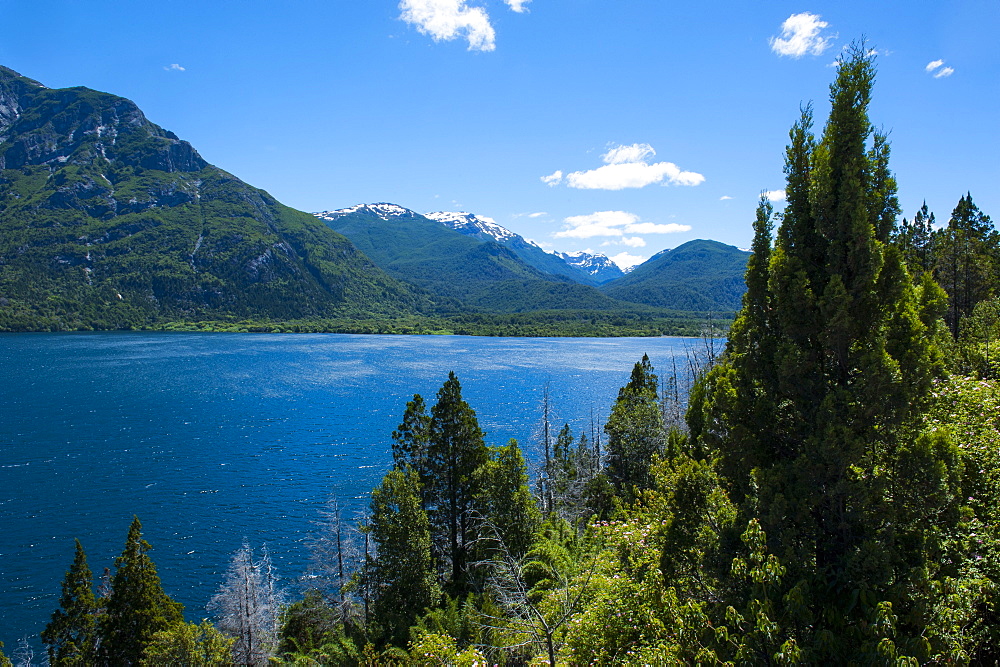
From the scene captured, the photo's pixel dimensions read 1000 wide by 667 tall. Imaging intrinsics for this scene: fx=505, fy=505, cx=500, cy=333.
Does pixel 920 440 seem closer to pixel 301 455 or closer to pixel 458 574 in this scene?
pixel 458 574

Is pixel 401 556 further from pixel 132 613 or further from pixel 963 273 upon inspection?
pixel 963 273

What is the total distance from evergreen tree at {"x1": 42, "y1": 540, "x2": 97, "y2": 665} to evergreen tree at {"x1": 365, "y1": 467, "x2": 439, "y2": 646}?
41.7 feet

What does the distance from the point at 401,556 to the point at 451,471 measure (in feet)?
22.3

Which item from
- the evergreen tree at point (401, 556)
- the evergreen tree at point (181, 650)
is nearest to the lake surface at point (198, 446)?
the evergreen tree at point (181, 650)

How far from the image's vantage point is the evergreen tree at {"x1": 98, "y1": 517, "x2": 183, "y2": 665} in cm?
2194

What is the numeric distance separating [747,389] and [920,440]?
264 centimetres

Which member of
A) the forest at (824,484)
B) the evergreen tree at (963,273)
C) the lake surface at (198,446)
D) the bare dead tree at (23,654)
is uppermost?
the evergreen tree at (963,273)

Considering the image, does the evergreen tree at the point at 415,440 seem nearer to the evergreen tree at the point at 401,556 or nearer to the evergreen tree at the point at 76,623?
the evergreen tree at the point at 401,556

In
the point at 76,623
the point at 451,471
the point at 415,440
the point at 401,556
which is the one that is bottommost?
the point at 76,623

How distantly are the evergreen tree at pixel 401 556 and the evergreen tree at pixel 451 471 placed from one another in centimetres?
452

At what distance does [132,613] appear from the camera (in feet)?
73.7

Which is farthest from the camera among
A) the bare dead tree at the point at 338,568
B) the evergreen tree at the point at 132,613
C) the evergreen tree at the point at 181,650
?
the bare dead tree at the point at 338,568

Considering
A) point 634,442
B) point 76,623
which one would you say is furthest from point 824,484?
point 634,442

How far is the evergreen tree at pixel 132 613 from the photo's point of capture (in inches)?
864
